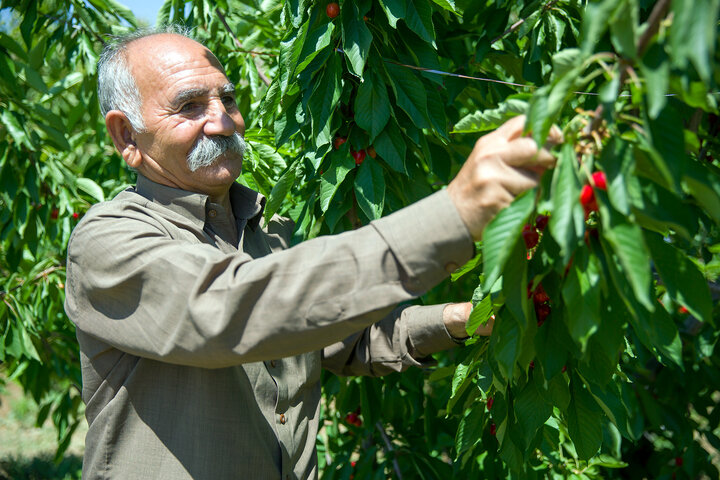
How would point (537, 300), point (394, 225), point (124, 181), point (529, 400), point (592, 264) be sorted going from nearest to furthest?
point (592, 264), point (394, 225), point (537, 300), point (529, 400), point (124, 181)

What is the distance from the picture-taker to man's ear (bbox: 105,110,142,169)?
185 centimetres

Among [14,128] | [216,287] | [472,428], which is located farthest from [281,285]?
[14,128]

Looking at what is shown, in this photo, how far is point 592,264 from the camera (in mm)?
1041

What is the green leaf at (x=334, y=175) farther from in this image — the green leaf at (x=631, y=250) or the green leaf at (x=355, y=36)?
the green leaf at (x=631, y=250)

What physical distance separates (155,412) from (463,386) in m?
0.70

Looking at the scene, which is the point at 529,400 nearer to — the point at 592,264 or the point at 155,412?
the point at 592,264

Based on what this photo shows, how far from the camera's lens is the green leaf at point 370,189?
184 centimetres

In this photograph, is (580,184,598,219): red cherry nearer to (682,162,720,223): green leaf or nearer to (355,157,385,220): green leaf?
(682,162,720,223): green leaf

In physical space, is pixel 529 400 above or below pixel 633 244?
below

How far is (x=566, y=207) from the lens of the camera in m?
0.94

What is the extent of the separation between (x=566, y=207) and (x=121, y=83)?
4.33 ft

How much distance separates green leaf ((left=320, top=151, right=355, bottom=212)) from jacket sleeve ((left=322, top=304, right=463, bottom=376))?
0.36 m

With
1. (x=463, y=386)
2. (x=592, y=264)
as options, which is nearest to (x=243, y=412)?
(x=463, y=386)

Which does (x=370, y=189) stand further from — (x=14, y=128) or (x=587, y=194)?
(x=14, y=128)
